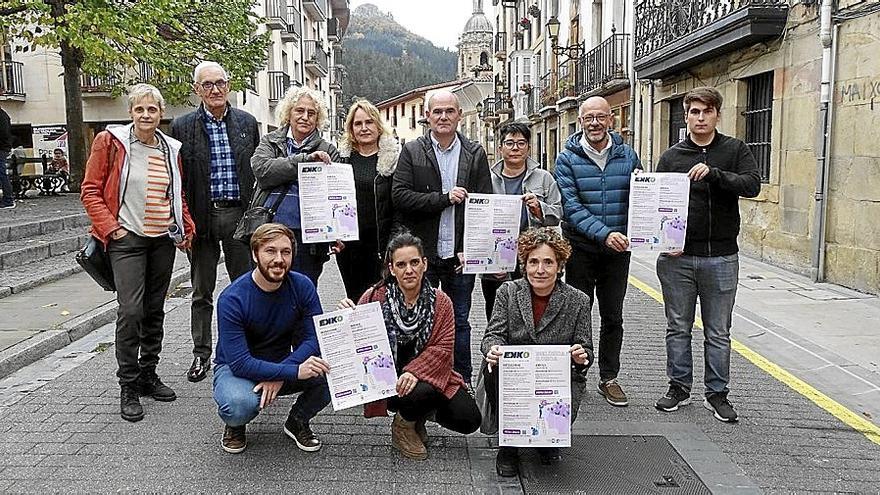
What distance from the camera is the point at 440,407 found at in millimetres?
3980

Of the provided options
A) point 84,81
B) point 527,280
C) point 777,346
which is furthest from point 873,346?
point 84,81

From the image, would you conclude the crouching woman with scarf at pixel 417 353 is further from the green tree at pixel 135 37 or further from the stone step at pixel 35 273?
the green tree at pixel 135 37

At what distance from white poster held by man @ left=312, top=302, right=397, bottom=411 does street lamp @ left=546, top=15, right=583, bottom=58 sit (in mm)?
20396

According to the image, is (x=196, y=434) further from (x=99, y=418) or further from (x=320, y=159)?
(x=320, y=159)

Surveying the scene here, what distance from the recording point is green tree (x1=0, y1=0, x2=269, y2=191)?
11890mm

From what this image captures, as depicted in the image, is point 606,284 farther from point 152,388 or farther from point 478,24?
point 478,24

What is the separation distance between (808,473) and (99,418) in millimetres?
4019

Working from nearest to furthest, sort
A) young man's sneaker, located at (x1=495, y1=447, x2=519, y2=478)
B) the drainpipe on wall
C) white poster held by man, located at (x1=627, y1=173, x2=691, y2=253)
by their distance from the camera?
young man's sneaker, located at (x1=495, y1=447, x2=519, y2=478) < white poster held by man, located at (x1=627, y1=173, x2=691, y2=253) < the drainpipe on wall

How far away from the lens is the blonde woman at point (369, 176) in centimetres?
470

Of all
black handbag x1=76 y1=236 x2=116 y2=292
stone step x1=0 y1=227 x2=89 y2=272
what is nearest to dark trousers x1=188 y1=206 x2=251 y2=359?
black handbag x1=76 y1=236 x2=116 y2=292

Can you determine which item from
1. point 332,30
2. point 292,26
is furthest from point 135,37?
point 332,30

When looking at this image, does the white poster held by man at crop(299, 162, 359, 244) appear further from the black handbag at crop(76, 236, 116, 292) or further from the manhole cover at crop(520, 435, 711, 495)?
the manhole cover at crop(520, 435, 711, 495)

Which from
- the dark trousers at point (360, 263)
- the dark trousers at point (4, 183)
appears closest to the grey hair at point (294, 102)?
the dark trousers at point (360, 263)

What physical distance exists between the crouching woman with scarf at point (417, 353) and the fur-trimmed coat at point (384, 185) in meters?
0.72
